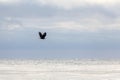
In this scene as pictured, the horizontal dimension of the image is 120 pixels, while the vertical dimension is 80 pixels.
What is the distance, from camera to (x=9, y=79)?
49781 mm

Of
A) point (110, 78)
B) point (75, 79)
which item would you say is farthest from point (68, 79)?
point (110, 78)

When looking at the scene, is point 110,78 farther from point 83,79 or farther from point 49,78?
point 49,78

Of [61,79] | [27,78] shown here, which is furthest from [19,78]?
[61,79]

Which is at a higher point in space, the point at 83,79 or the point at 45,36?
the point at 45,36

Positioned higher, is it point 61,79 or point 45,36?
point 45,36

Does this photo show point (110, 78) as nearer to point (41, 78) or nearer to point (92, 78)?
point (92, 78)

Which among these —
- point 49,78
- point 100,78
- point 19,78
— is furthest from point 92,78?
point 19,78

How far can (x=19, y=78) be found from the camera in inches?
2018

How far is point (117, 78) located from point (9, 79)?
11.5 m

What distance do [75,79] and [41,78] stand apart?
12.4ft

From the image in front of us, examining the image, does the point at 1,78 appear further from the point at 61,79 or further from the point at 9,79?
the point at 61,79

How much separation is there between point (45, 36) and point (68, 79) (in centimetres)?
516

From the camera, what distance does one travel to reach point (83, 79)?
49.4 metres

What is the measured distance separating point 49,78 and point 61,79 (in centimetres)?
169
